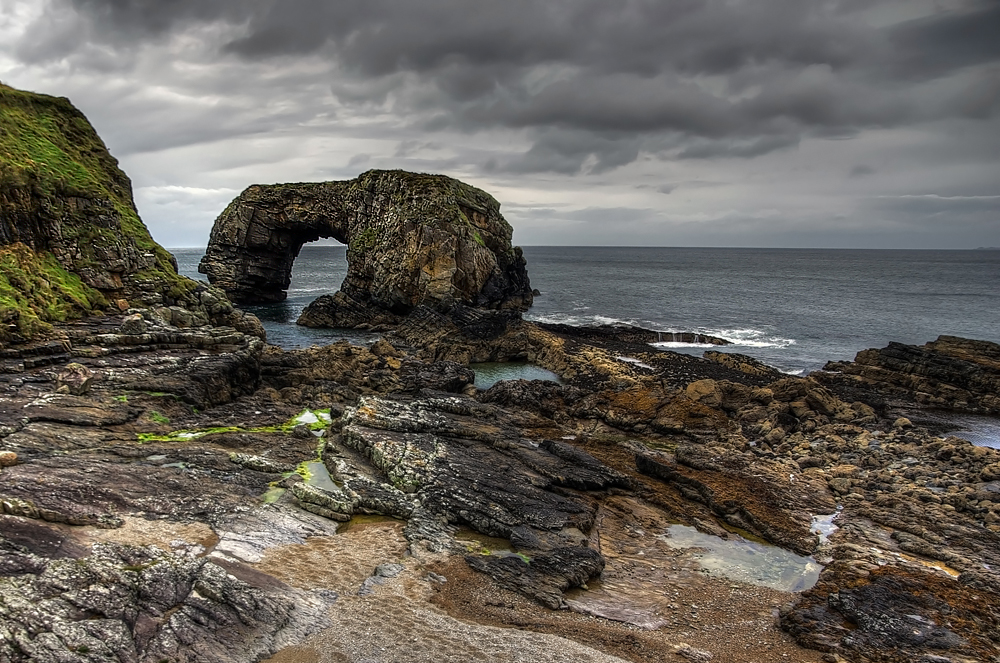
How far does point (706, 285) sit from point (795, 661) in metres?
130

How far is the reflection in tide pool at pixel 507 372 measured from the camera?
147 ft

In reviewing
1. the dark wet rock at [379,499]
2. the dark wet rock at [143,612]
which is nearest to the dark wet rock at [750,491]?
the dark wet rock at [379,499]

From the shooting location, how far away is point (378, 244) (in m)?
67.2

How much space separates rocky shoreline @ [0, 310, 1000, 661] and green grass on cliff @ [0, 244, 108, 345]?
1542mm

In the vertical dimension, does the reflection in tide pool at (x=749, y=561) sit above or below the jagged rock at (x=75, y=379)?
below

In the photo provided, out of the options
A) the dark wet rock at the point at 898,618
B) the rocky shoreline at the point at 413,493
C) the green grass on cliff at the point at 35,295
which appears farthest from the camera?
the green grass on cliff at the point at 35,295

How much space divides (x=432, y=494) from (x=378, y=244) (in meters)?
51.0

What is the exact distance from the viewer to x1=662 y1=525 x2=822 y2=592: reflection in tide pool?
1777 centimetres

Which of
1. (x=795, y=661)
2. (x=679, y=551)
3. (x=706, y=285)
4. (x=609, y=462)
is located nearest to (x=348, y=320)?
(x=609, y=462)

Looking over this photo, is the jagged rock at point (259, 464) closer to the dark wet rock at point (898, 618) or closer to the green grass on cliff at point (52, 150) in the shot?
the dark wet rock at point (898, 618)

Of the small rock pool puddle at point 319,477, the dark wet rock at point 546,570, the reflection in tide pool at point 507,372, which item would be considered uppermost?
the small rock pool puddle at point 319,477

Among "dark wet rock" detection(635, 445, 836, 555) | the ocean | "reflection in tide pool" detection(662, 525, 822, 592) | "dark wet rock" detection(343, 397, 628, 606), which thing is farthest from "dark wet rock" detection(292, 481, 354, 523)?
the ocean

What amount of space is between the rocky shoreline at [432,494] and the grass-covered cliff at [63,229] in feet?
8.91

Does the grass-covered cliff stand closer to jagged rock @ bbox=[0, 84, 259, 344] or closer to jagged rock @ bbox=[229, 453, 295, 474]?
jagged rock @ bbox=[0, 84, 259, 344]
